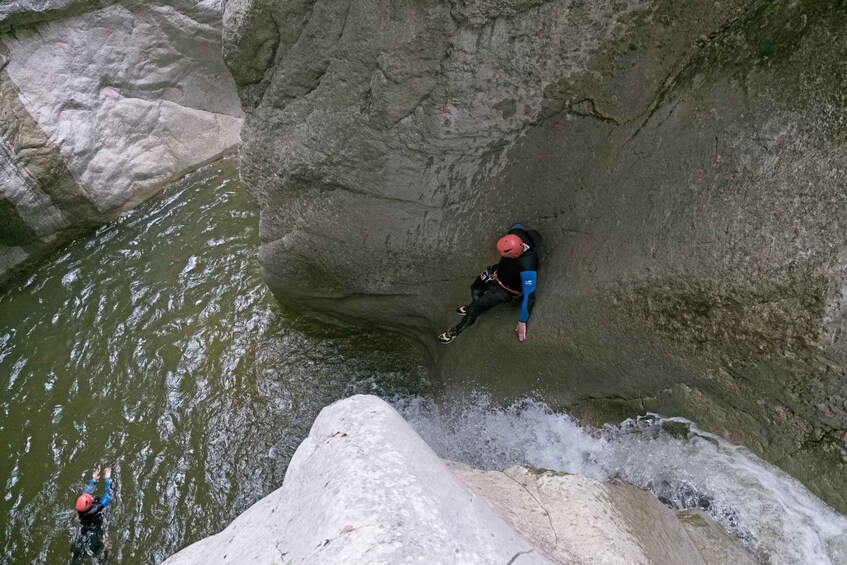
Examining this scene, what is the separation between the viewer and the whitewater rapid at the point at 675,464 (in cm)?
326

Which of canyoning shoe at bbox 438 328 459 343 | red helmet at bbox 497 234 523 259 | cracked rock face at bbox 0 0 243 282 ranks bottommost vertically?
canyoning shoe at bbox 438 328 459 343

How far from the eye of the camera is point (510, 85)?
410 cm

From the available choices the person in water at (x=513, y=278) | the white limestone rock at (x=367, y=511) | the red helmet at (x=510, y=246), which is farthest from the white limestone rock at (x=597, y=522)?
the red helmet at (x=510, y=246)

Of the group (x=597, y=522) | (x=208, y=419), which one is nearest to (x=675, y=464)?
(x=597, y=522)

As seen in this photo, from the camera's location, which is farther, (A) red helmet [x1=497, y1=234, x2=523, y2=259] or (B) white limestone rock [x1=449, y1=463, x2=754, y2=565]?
(A) red helmet [x1=497, y1=234, x2=523, y2=259]

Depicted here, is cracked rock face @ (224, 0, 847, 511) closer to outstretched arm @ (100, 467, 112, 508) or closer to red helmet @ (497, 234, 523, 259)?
red helmet @ (497, 234, 523, 259)

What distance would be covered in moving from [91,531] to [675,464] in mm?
5643

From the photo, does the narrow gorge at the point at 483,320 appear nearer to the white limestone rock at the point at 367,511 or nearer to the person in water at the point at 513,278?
the white limestone rock at the point at 367,511

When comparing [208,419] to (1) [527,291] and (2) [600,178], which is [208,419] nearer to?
(1) [527,291]

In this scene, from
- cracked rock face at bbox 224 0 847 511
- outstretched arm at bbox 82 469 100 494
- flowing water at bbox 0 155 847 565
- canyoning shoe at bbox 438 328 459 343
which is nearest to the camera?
cracked rock face at bbox 224 0 847 511

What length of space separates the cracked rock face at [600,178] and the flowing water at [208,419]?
0.31 meters

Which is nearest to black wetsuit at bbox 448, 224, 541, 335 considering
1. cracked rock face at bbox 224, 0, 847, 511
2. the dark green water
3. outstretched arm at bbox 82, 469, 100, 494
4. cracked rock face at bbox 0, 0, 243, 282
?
cracked rock face at bbox 224, 0, 847, 511

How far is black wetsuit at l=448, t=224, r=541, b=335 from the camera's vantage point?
457 cm

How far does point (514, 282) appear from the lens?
4.77 meters
